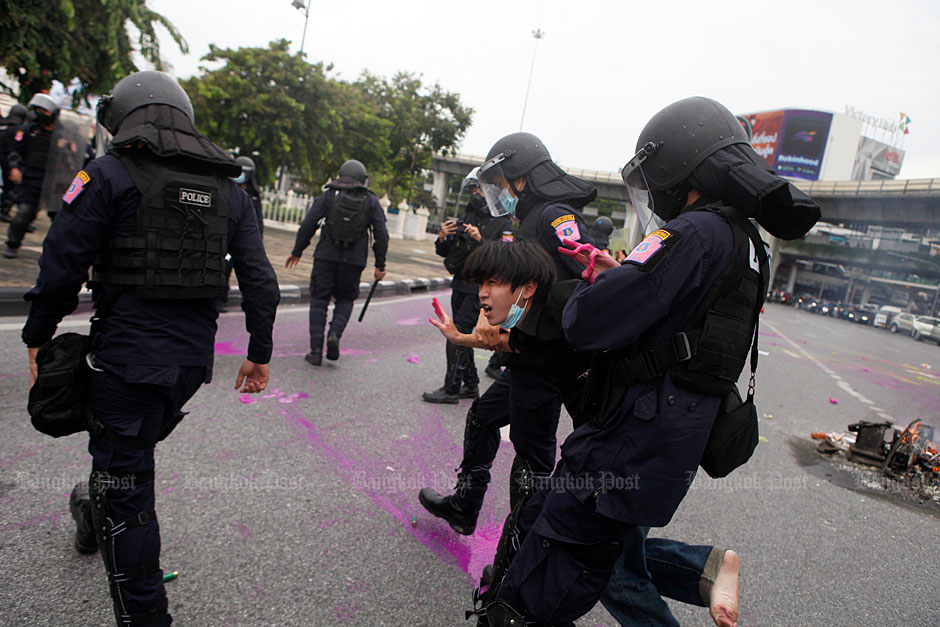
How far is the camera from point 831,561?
3420 millimetres

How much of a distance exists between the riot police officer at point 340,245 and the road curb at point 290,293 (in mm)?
499

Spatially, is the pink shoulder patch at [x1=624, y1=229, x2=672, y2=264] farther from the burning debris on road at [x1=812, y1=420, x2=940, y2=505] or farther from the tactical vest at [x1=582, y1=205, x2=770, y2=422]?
the burning debris on road at [x1=812, y1=420, x2=940, y2=505]

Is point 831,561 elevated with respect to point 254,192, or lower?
lower

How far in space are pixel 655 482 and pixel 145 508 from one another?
65.3 inches

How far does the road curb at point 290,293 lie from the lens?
5.81 metres

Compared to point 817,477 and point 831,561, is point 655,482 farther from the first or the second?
point 817,477

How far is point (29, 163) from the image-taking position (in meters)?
8.02

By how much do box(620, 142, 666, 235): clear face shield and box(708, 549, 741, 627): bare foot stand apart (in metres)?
1.06

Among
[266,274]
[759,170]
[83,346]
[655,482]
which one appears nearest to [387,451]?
[266,274]

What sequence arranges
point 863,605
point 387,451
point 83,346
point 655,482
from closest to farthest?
point 655,482
point 83,346
point 863,605
point 387,451

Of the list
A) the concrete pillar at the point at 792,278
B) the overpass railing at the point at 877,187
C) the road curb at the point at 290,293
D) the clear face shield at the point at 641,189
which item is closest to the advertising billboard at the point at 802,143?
the concrete pillar at the point at 792,278

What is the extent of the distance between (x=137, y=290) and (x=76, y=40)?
8.26m

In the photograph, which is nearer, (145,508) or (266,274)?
(145,508)

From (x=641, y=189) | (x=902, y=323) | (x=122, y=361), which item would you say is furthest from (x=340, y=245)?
(x=902, y=323)
